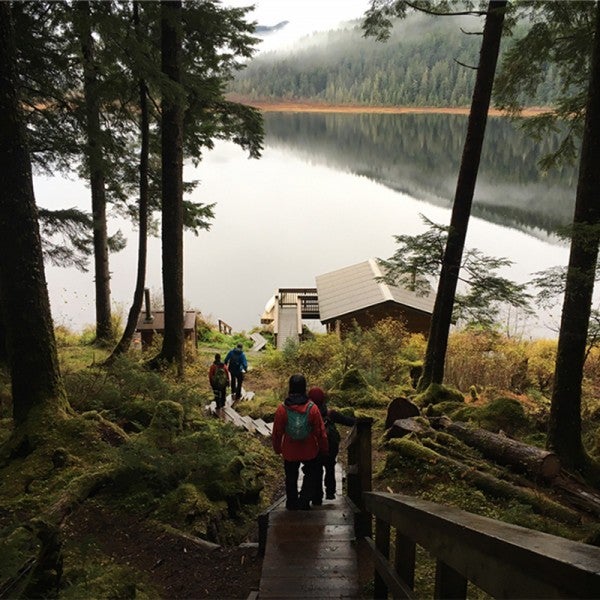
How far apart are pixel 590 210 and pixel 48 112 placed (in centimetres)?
1022

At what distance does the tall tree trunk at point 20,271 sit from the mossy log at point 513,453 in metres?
Answer: 5.33

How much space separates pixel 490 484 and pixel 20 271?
19.2 feet

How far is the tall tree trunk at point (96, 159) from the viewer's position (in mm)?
8320

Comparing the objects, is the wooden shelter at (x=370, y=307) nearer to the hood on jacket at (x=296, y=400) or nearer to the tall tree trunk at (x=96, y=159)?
the tall tree trunk at (x=96, y=159)

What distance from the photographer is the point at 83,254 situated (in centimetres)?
1361

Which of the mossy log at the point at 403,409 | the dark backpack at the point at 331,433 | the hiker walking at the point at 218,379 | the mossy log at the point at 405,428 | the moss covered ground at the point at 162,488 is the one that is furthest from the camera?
the hiker walking at the point at 218,379

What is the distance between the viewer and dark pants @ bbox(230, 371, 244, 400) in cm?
1191

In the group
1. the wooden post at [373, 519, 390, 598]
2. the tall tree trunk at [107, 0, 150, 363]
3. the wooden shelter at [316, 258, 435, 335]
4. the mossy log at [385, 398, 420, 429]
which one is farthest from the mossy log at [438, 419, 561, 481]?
the wooden shelter at [316, 258, 435, 335]

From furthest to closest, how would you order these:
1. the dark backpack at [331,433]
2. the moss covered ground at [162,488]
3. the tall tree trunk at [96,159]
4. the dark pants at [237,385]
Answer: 1. the dark pants at [237,385]
2. the tall tree trunk at [96,159]
3. the dark backpack at [331,433]
4. the moss covered ground at [162,488]

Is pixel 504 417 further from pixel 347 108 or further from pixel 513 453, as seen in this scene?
pixel 347 108

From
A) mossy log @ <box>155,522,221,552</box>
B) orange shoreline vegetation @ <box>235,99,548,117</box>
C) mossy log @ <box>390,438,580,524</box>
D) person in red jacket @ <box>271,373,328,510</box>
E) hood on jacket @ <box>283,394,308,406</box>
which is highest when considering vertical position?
orange shoreline vegetation @ <box>235,99,548,117</box>

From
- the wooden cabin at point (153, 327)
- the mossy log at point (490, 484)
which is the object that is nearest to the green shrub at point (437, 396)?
the mossy log at point (490, 484)

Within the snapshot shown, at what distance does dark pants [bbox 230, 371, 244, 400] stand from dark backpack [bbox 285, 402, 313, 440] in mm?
7328

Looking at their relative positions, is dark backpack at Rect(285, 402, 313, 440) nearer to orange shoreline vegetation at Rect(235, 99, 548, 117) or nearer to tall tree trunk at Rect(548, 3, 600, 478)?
tall tree trunk at Rect(548, 3, 600, 478)
